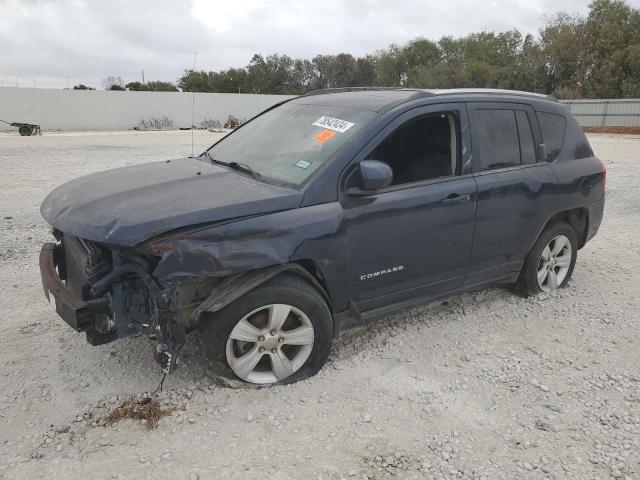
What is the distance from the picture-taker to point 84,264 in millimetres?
3064

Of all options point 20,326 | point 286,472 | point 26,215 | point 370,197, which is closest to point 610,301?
point 370,197

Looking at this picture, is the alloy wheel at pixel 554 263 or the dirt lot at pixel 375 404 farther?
the alloy wheel at pixel 554 263

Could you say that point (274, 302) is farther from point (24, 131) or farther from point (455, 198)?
point (24, 131)

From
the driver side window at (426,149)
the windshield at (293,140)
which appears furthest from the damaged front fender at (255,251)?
the driver side window at (426,149)

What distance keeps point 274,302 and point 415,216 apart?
46.7 inches

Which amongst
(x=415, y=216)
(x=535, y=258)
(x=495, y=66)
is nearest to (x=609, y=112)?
(x=495, y=66)

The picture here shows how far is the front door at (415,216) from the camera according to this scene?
3418mm

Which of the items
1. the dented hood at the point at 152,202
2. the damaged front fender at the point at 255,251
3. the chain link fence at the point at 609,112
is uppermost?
the chain link fence at the point at 609,112

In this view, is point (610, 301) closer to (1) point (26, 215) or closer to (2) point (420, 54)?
(1) point (26, 215)

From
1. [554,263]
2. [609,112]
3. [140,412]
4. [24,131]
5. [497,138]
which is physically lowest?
[140,412]

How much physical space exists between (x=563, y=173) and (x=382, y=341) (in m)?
2.24

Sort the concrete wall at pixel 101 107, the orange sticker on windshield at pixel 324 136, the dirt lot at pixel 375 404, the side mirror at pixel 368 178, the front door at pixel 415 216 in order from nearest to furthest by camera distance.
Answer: the dirt lot at pixel 375 404 < the side mirror at pixel 368 178 < the front door at pixel 415 216 < the orange sticker on windshield at pixel 324 136 < the concrete wall at pixel 101 107

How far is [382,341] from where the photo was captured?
392 centimetres

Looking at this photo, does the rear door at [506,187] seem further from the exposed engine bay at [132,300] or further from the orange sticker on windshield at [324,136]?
the exposed engine bay at [132,300]
